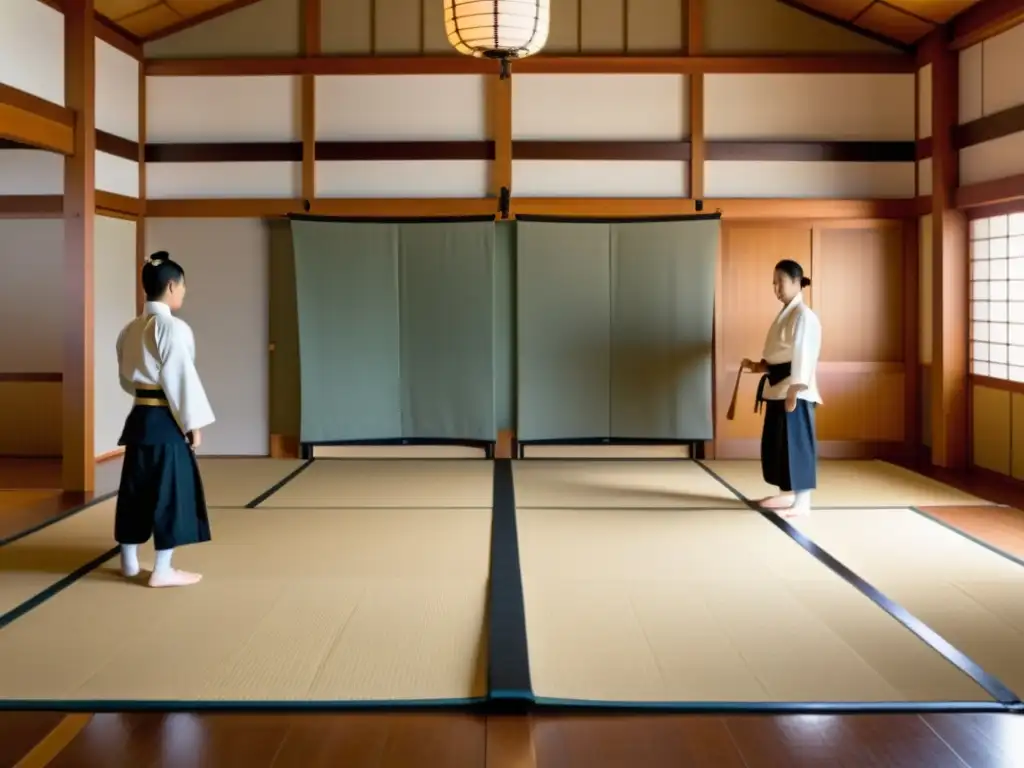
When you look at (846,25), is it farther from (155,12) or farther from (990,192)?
(155,12)

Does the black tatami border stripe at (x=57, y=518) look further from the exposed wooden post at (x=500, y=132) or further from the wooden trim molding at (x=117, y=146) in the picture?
the exposed wooden post at (x=500, y=132)

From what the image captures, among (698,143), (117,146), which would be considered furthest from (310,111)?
(698,143)

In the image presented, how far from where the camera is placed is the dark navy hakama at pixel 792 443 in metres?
5.04

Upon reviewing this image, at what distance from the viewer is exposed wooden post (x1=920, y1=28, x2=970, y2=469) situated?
6.54m

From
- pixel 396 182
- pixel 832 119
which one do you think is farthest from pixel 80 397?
pixel 832 119

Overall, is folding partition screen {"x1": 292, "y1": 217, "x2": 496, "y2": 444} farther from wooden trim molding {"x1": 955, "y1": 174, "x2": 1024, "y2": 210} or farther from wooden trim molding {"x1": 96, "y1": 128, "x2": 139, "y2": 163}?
wooden trim molding {"x1": 955, "y1": 174, "x2": 1024, "y2": 210}

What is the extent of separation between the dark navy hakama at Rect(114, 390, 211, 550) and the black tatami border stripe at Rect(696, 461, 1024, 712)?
2432mm

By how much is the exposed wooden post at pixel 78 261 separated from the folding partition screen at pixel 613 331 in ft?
9.03

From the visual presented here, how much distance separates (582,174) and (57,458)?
163 inches

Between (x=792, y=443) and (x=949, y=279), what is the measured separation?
2.28 metres

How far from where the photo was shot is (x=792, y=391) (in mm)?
4949

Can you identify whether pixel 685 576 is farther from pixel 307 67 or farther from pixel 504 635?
pixel 307 67

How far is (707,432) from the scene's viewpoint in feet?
23.1

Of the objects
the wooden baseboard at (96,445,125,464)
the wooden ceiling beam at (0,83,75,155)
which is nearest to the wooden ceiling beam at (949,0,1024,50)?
the wooden ceiling beam at (0,83,75,155)
